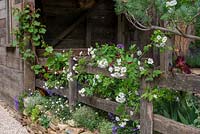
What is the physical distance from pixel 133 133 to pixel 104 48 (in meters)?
0.86

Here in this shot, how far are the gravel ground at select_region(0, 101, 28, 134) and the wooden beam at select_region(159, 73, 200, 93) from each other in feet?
9.17

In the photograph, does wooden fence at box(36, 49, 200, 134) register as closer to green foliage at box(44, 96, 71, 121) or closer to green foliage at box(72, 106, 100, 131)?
green foliage at box(72, 106, 100, 131)

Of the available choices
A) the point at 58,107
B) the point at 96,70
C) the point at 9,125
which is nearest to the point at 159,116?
the point at 96,70

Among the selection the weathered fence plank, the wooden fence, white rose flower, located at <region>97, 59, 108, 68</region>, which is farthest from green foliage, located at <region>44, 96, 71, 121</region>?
white rose flower, located at <region>97, 59, 108, 68</region>

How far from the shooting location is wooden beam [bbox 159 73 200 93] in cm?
226

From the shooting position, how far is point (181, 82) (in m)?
2.39

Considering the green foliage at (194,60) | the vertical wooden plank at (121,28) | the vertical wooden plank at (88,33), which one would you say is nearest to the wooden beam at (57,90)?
the vertical wooden plank at (88,33)

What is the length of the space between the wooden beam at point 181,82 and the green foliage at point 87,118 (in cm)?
107

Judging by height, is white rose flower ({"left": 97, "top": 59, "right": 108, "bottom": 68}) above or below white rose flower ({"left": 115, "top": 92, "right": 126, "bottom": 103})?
above

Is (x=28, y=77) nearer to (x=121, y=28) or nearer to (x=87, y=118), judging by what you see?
(x=87, y=118)

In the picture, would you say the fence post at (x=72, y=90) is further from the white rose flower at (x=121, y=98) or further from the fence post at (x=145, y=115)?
the fence post at (x=145, y=115)

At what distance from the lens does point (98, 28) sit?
7.18m

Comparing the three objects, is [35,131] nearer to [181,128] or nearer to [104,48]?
[104,48]

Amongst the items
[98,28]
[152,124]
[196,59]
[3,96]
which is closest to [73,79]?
[152,124]
